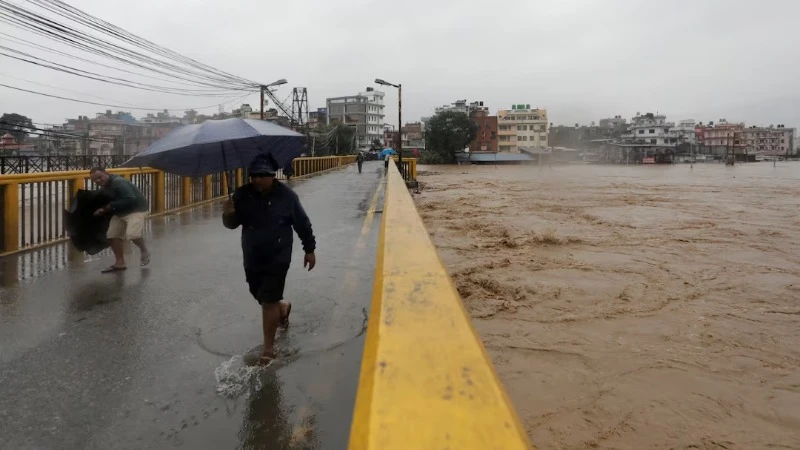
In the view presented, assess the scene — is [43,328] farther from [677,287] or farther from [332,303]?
[677,287]

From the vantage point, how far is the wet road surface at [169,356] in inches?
103

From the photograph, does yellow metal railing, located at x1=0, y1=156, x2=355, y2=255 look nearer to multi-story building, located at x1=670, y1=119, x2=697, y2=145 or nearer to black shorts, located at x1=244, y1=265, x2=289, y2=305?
black shorts, located at x1=244, y1=265, x2=289, y2=305

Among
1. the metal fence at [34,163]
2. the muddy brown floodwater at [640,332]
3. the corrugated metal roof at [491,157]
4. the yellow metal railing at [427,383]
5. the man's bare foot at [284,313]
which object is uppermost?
the corrugated metal roof at [491,157]

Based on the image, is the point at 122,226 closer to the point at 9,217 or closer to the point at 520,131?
the point at 9,217

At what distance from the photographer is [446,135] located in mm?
74875

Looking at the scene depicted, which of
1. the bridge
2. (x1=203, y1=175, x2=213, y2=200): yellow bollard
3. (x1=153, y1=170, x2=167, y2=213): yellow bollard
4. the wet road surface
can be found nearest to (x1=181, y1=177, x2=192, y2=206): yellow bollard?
(x1=203, y1=175, x2=213, y2=200): yellow bollard

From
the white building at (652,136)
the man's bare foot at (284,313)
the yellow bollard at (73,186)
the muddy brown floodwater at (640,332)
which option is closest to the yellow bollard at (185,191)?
the yellow bollard at (73,186)

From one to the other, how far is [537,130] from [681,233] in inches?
3265

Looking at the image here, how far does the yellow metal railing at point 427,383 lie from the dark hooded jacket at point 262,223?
1387 mm

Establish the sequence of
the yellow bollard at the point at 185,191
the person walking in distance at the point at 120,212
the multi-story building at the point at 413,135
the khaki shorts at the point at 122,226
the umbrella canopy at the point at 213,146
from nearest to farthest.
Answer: the umbrella canopy at the point at 213,146
the person walking in distance at the point at 120,212
the khaki shorts at the point at 122,226
the yellow bollard at the point at 185,191
the multi-story building at the point at 413,135

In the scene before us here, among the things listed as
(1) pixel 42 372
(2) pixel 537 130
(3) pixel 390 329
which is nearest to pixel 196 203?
(1) pixel 42 372

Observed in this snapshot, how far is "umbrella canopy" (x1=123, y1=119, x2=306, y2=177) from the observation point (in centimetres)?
354

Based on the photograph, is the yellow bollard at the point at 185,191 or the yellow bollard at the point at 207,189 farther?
the yellow bollard at the point at 207,189

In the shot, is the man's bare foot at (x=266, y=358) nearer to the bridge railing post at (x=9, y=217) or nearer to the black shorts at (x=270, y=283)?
the black shorts at (x=270, y=283)
